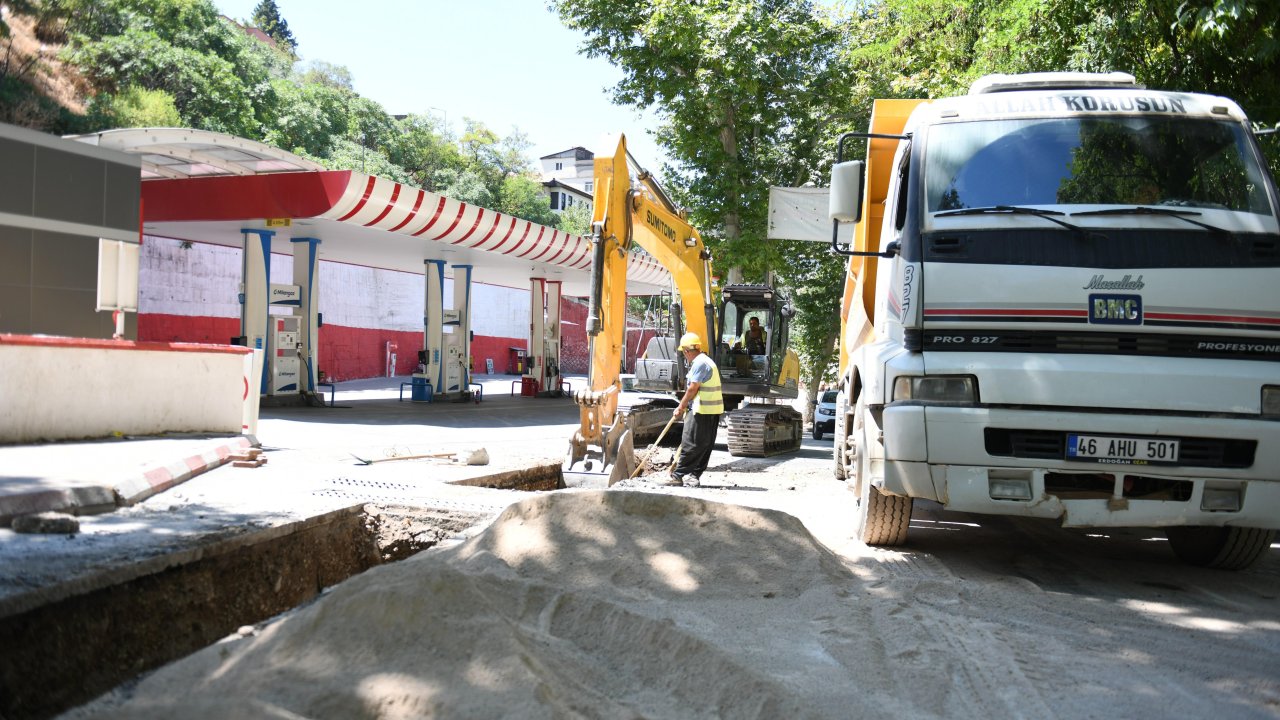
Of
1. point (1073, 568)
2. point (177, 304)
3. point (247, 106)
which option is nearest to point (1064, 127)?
point (1073, 568)

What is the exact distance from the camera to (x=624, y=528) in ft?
20.2

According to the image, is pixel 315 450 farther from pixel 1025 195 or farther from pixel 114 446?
pixel 1025 195

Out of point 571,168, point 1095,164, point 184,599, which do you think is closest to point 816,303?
point 1095,164

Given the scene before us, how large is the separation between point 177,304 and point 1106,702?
1030 inches

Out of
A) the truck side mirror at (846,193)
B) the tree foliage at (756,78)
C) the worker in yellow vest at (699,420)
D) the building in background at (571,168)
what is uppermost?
the building in background at (571,168)

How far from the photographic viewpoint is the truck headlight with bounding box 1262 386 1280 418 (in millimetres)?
5512

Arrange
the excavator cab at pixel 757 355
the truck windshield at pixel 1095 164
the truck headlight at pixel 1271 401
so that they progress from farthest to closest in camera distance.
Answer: the excavator cab at pixel 757 355
the truck windshield at pixel 1095 164
the truck headlight at pixel 1271 401

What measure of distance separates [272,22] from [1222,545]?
9874 cm

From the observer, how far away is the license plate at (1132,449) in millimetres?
5547

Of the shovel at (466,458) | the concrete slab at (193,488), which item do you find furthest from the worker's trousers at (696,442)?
the shovel at (466,458)

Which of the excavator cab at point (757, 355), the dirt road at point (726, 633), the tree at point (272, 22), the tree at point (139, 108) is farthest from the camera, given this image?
the tree at point (272, 22)

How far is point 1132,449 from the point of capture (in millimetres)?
5559

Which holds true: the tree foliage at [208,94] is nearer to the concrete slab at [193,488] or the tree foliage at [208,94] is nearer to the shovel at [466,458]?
the concrete slab at [193,488]

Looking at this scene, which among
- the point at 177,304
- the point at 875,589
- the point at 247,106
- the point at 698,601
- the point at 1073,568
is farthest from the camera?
the point at 247,106
